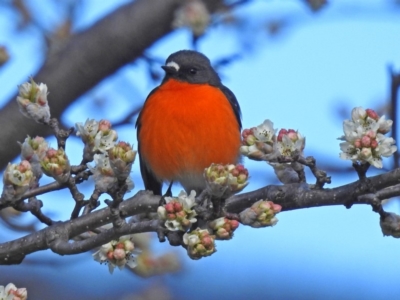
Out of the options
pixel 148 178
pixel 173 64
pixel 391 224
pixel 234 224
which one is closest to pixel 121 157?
pixel 234 224

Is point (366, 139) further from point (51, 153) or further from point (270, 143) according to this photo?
point (51, 153)

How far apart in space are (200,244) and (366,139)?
1.99ft

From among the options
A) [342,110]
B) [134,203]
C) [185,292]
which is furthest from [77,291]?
[134,203]

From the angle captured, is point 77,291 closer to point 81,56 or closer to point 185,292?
point 185,292

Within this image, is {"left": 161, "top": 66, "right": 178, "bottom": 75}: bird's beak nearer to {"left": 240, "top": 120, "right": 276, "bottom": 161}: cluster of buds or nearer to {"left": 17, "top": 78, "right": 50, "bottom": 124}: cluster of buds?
{"left": 17, "top": 78, "right": 50, "bottom": 124}: cluster of buds

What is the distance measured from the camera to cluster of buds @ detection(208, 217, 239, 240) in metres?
2.44

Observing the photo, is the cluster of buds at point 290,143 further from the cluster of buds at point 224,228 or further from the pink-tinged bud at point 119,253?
the pink-tinged bud at point 119,253

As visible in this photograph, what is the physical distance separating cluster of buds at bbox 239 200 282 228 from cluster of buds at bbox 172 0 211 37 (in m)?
1.86

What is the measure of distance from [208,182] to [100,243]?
0.44 metres

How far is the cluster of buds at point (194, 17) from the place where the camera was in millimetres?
4141

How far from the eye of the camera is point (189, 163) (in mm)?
4398

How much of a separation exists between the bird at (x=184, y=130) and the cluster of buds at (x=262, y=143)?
169cm

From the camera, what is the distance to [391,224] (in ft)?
8.00

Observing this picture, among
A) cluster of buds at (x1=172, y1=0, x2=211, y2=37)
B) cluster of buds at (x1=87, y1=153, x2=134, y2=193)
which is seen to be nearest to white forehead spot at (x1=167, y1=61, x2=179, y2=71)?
cluster of buds at (x1=172, y1=0, x2=211, y2=37)
